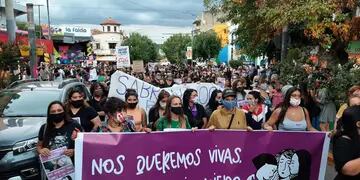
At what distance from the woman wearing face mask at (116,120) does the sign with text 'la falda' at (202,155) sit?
Answer: 0.58 m

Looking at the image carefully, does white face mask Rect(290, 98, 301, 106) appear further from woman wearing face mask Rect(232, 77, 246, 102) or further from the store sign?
the store sign

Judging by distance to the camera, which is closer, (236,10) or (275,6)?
(275,6)

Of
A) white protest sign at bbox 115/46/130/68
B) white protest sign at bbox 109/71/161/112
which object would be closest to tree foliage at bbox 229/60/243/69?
white protest sign at bbox 115/46/130/68

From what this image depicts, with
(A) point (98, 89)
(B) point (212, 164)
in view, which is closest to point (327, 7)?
(A) point (98, 89)

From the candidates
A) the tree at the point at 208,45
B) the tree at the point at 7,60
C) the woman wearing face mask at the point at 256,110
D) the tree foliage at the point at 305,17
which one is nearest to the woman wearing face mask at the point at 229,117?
the woman wearing face mask at the point at 256,110

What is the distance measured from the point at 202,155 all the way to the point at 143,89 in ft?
19.6

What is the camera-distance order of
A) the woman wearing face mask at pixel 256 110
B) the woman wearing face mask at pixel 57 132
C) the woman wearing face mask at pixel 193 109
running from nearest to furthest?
the woman wearing face mask at pixel 57 132 < the woman wearing face mask at pixel 256 110 < the woman wearing face mask at pixel 193 109

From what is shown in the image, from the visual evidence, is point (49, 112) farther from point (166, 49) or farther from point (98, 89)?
point (166, 49)

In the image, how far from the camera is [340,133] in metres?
3.64

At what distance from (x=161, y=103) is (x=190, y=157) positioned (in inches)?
95.0

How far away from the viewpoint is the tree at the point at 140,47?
114m

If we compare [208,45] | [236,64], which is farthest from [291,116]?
[208,45]

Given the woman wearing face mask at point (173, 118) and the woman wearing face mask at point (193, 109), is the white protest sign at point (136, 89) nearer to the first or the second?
the woman wearing face mask at point (193, 109)

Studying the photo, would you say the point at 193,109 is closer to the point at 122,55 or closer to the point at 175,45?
the point at 122,55
